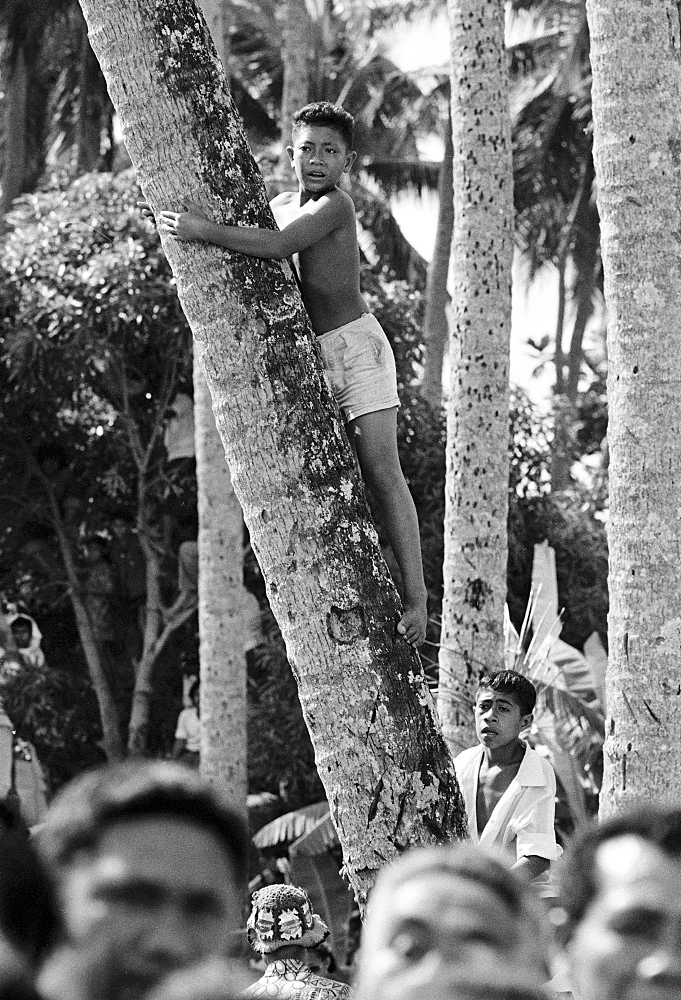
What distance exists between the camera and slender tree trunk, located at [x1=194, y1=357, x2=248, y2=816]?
8.82m

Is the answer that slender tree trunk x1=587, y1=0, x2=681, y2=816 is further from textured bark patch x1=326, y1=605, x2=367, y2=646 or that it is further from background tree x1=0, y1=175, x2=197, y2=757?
background tree x1=0, y1=175, x2=197, y2=757

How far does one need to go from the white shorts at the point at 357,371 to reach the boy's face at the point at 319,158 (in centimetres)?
50

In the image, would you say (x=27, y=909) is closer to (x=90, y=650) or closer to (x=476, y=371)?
(x=476, y=371)

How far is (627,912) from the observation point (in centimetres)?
154

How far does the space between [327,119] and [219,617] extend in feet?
16.2

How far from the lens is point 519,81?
72.1 feet

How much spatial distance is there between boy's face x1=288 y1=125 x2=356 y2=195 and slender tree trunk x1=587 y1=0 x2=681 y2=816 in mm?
1255

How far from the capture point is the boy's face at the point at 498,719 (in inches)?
200

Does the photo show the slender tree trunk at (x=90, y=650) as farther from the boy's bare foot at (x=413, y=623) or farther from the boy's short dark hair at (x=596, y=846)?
the boy's short dark hair at (x=596, y=846)

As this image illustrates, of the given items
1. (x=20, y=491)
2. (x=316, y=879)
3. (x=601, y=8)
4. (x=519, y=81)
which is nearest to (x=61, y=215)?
(x=20, y=491)

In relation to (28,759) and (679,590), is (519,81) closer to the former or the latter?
(28,759)

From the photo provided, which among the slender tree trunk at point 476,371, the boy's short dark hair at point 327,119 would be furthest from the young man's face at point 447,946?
the slender tree trunk at point 476,371

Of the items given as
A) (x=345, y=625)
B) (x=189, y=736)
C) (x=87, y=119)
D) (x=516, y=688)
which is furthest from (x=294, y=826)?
(x=87, y=119)

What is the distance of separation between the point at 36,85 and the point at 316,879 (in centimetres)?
1470
